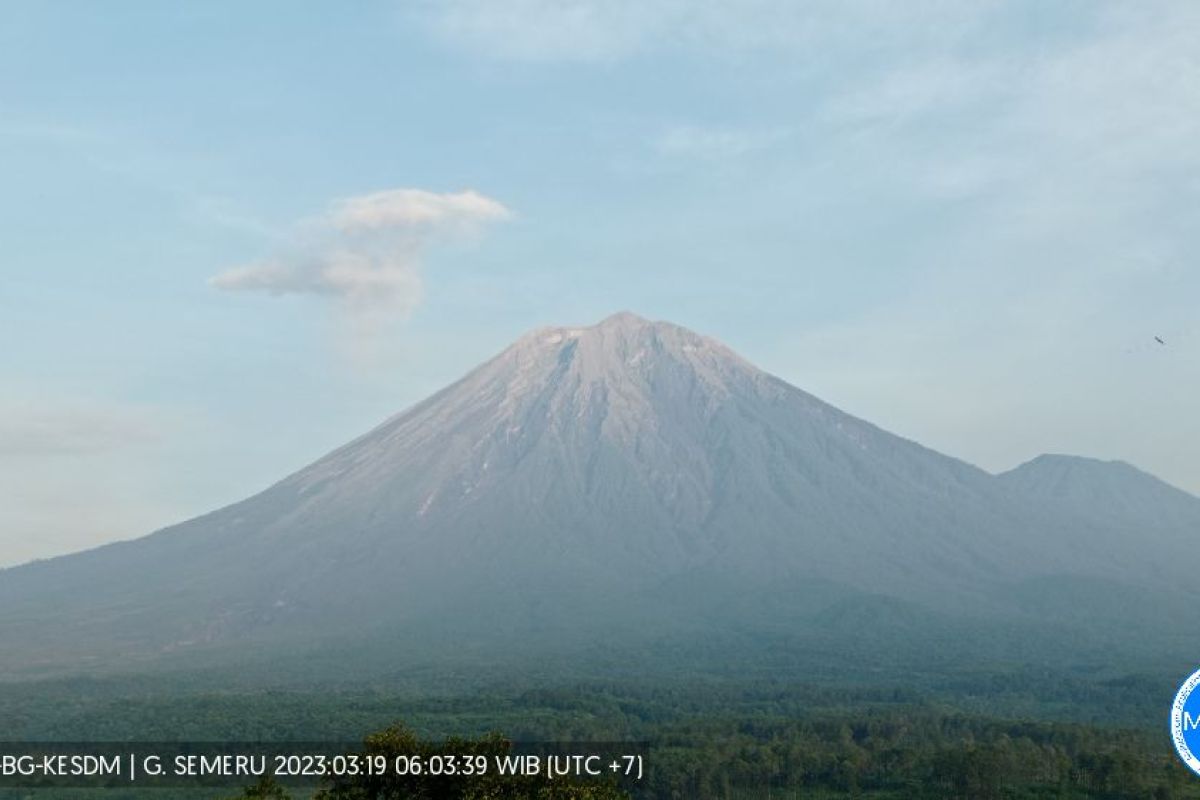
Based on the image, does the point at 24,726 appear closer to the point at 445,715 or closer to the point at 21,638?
the point at 445,715

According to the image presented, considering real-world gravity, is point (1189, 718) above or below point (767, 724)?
above

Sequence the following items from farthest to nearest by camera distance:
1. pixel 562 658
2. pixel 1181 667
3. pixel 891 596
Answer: pixel 891 596
pixel 562 658
pixel 1181 667

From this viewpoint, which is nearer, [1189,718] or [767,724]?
[1189,718]

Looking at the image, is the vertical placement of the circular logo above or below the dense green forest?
above

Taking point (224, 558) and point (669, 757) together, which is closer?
point (669, 757)

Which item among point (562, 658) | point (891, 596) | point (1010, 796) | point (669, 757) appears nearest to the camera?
point (1010, 796)

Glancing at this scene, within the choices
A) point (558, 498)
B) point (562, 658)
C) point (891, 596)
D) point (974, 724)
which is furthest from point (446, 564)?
point (974, 724)

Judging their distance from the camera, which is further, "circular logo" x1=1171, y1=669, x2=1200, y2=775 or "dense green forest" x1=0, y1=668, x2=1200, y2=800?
"dense green forest" x1=0, y1=668, x2=1200, y2=800
